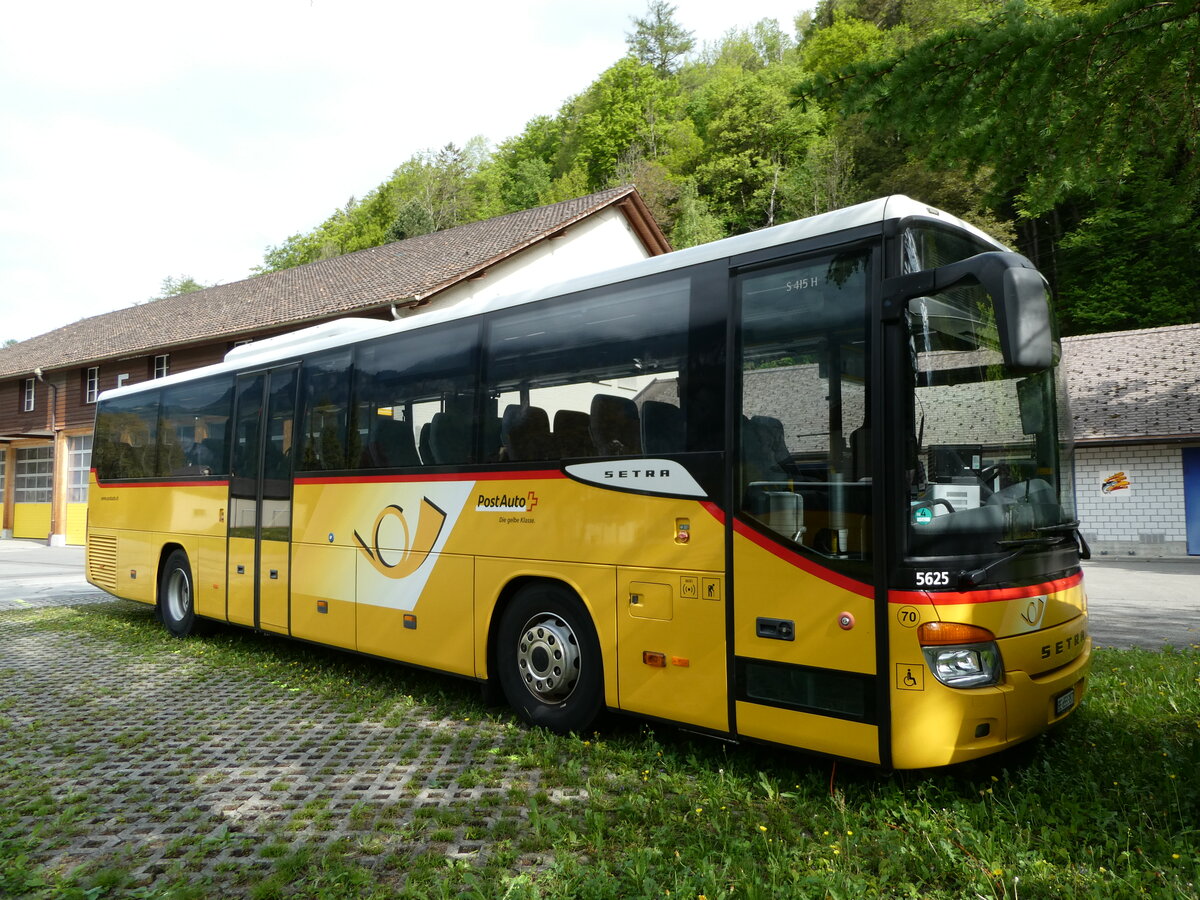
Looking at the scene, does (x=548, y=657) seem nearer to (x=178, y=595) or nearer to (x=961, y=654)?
(x=961, y=654)

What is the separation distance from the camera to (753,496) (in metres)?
4.56

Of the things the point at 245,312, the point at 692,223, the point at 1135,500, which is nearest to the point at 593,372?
the point at 1135,500

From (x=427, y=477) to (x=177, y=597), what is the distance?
5.37m

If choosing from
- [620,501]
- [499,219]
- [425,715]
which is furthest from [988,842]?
[499,219]

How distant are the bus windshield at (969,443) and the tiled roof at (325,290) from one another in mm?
16336

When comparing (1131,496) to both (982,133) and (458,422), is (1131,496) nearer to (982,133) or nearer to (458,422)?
(982,133)

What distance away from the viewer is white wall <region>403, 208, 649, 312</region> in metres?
21.7

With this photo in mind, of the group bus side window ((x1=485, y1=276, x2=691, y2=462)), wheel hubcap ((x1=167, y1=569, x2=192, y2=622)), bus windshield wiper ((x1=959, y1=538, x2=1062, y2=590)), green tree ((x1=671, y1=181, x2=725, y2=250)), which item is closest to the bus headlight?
bus windshield wiper ((x1=959, y1=538, x2=1062, y2=590))

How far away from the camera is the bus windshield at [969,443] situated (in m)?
4.05

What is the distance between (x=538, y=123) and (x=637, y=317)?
60.6m

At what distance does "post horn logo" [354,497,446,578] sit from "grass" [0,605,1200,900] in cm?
149

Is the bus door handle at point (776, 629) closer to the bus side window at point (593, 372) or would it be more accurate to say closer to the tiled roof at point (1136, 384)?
the bus side window at point (593, 372)

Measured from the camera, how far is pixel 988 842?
3.72 metres

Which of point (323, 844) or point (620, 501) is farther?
point (620, 501)
